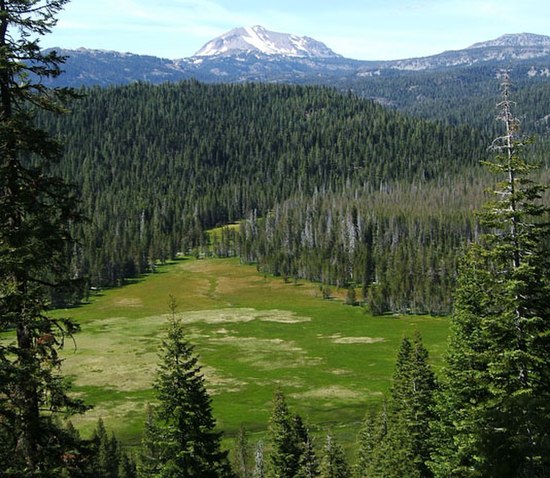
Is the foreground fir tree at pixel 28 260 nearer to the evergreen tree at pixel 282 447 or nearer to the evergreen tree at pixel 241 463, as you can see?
the evergreen tree at pixel 282 447

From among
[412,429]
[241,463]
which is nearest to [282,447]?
[412,429]

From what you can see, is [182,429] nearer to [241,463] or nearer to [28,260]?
[28,260]

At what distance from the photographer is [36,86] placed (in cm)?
1600

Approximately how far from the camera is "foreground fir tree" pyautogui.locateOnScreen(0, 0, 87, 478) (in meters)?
14.4

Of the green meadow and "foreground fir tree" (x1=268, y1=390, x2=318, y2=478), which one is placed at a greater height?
"foreground fir tree" (x1=268, y1=390, x2=318, y2=478)

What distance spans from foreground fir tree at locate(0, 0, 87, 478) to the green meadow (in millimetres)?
46697

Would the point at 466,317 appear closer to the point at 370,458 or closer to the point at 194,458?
the point at 194,458

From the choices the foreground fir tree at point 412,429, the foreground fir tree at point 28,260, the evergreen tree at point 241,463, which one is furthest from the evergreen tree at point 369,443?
the foreground fir tree at point 28,260

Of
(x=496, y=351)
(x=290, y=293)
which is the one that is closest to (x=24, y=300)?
(x=496, y=351)

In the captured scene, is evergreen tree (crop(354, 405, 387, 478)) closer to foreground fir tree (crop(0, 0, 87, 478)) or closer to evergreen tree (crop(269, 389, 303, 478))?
evergreen tree (crop(269, 389, 303, 478))

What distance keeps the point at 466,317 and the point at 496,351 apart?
6.58 meters

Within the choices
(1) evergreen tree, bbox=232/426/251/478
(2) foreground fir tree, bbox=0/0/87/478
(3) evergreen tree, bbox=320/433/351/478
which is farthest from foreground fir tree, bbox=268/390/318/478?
(2) foreground fir tree, bbox=0/0/87/478

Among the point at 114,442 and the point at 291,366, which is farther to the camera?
the point at 291,366

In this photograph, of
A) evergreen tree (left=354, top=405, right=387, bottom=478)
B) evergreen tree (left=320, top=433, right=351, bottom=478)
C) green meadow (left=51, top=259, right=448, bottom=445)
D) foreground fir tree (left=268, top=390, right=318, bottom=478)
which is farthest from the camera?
green meadow (left=51, top=259, right=448, bottom=445)
